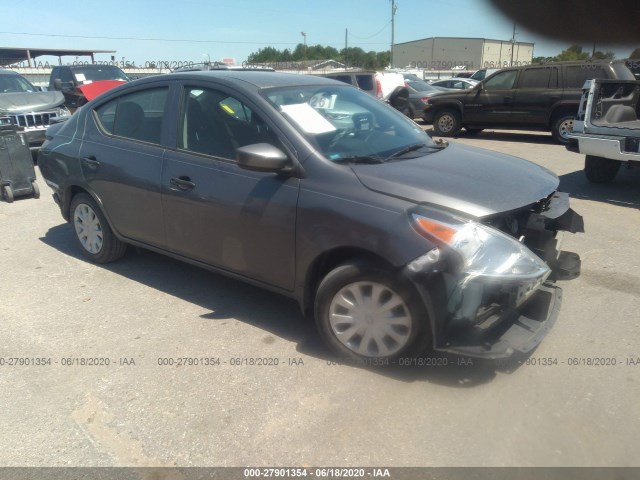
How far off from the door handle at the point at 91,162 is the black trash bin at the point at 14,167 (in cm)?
306

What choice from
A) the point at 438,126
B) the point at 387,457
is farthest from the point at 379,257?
the point at 438,126

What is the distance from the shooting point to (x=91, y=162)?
445 centimetres

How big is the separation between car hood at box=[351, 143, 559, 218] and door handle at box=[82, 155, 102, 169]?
2326mm

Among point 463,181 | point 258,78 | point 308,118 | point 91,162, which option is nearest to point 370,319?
point 463,181

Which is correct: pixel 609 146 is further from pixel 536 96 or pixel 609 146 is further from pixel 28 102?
pixel 28 102

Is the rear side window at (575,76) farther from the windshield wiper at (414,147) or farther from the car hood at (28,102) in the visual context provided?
the car hood at (28,102)

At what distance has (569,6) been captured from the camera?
1.11 metres

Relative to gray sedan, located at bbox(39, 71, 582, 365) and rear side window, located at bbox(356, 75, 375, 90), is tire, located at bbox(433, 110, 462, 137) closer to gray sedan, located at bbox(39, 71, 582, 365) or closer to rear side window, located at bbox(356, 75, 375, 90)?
rear side window, located at bbox(356, 75, 375, 90)

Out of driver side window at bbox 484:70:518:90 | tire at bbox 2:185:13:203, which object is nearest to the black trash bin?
tire at bbox 2:185:13:203

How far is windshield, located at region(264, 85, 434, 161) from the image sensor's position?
3.46 m

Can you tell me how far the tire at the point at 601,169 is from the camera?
7527 millimetres

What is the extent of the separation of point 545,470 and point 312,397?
1189mm

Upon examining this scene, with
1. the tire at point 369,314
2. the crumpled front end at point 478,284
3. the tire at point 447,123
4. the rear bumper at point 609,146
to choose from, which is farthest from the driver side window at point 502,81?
the tire at point 369,314

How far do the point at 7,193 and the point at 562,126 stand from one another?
34.4 feet
